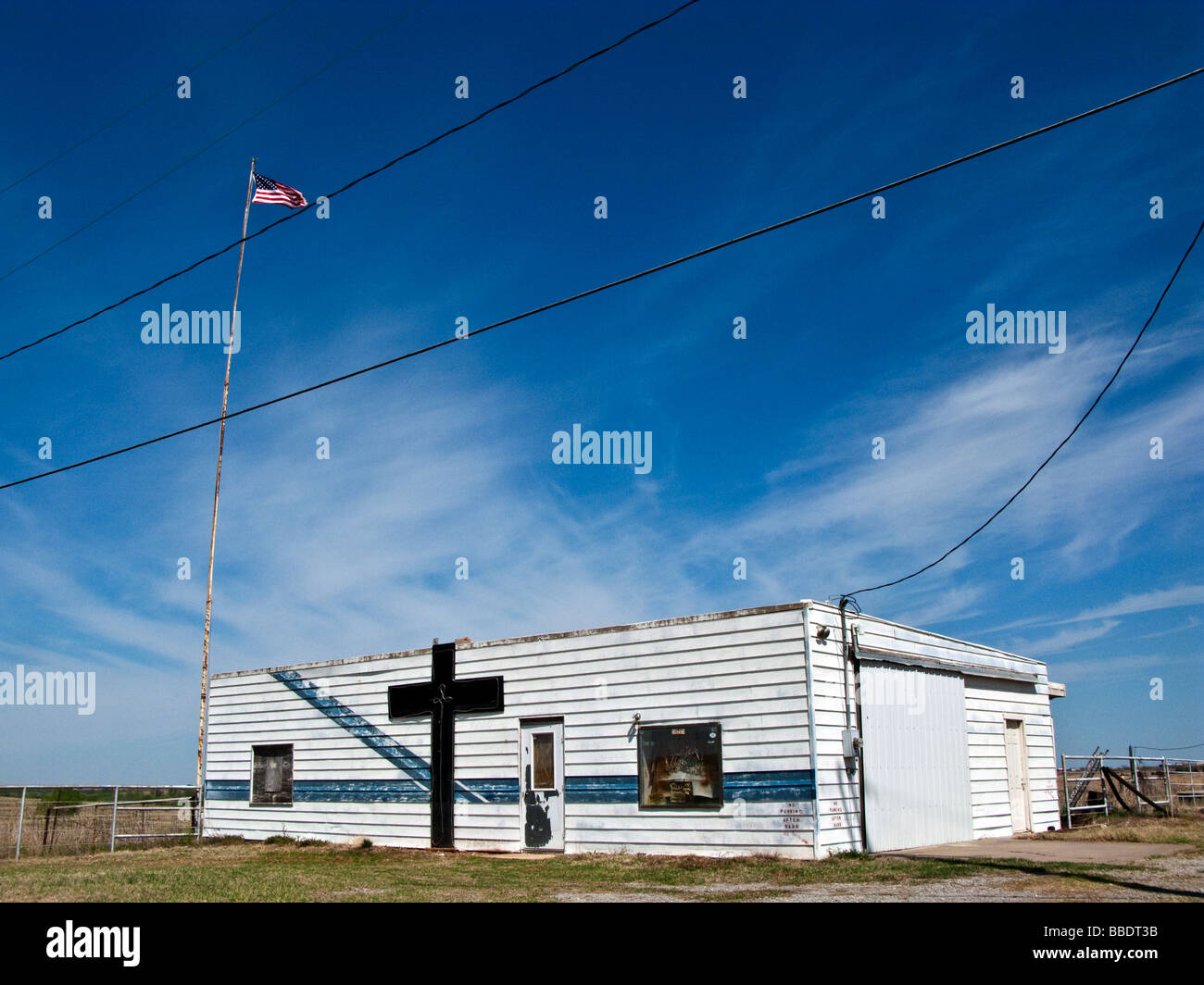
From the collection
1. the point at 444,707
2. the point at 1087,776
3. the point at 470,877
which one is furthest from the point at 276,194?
the point at 1087,776

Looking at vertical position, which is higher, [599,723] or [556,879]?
[599,723]

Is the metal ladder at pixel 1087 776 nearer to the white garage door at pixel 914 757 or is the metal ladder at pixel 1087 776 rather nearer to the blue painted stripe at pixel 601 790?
the white garage door at pixel 914 757

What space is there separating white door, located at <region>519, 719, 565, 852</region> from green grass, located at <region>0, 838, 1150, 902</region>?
67 cm

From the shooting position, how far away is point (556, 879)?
13.3 m

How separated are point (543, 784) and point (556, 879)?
466cm

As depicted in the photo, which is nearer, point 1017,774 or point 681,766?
point 681,766

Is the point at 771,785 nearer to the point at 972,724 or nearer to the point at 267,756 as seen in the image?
the point at 972,724

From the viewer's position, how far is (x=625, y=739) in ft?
55.3

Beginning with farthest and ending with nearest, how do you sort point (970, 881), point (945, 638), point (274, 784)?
point (274, 784)
point (945, 638)
point (970, 881)

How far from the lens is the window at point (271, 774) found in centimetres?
2216

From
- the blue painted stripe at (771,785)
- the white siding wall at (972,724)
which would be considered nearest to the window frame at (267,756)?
the blue painted stripe at (771,785)
